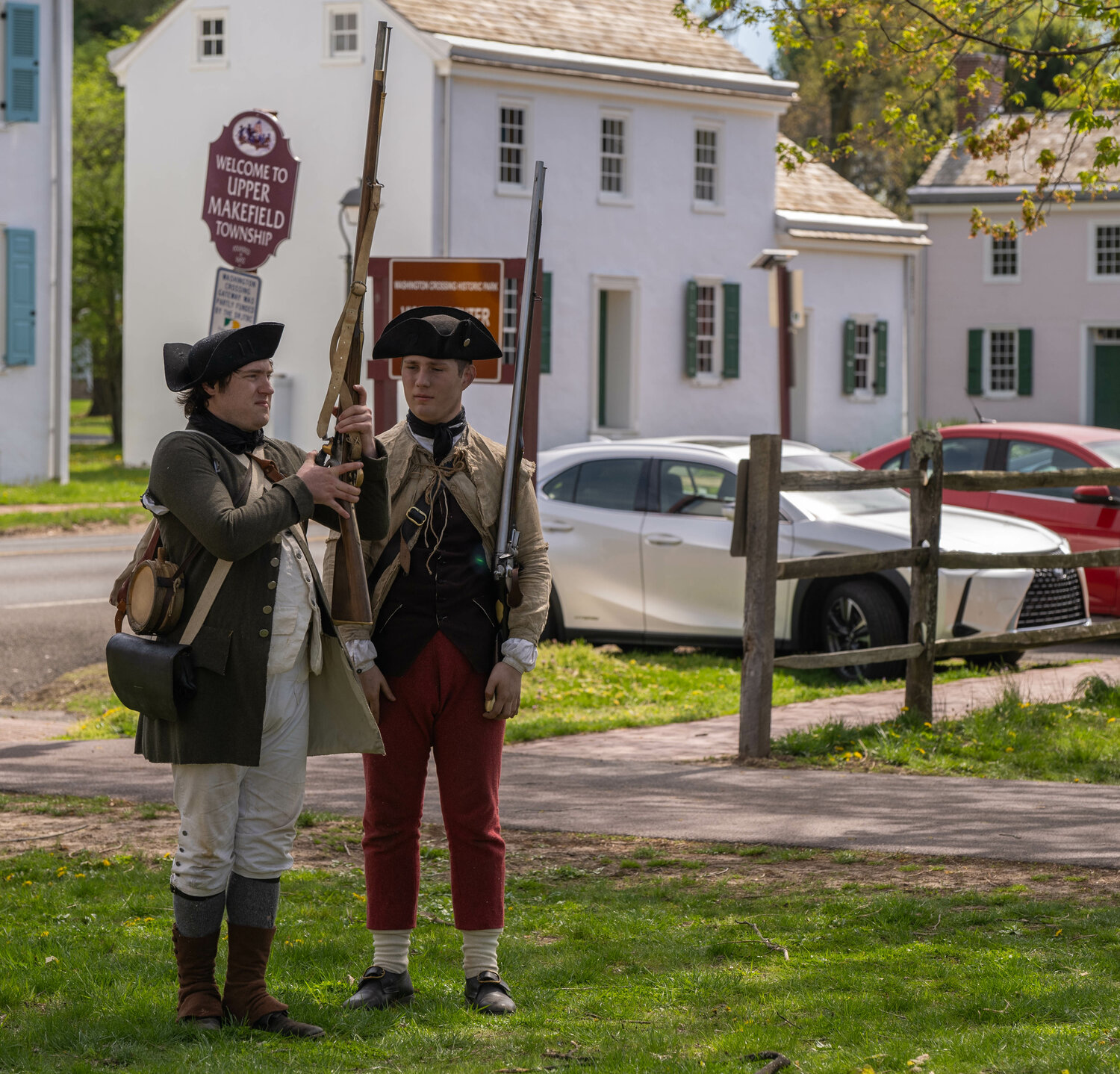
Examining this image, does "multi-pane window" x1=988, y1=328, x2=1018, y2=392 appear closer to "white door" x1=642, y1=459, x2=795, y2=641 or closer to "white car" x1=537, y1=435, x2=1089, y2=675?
"white car" x1=537, y1=435, x2=1089, y2=675

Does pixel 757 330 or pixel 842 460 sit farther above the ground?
pixel 757 330

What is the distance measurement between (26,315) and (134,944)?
23253 mm

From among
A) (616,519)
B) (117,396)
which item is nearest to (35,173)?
(117,396)

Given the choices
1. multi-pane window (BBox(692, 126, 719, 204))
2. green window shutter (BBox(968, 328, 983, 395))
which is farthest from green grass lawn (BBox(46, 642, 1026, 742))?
green window shutter (BBox(968, 328, 983, 395))

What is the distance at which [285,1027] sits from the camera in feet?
15.1

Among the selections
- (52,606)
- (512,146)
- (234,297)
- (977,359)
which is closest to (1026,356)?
(977,359)

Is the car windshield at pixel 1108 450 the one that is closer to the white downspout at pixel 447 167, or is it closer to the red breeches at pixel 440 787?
the red breeches at pixel 440 787

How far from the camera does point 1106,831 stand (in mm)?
6906

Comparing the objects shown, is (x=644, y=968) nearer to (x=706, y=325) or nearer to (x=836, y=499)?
(x=836, y=499)

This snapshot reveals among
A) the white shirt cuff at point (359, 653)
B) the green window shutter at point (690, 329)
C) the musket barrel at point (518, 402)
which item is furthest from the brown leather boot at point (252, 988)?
the green window shutter at point (690, 329)

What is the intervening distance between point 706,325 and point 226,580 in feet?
100

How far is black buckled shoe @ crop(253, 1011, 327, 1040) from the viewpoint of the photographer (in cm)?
457

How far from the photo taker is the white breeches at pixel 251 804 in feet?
14.9

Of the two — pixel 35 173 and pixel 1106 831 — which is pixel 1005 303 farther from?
pixel 1106 831
